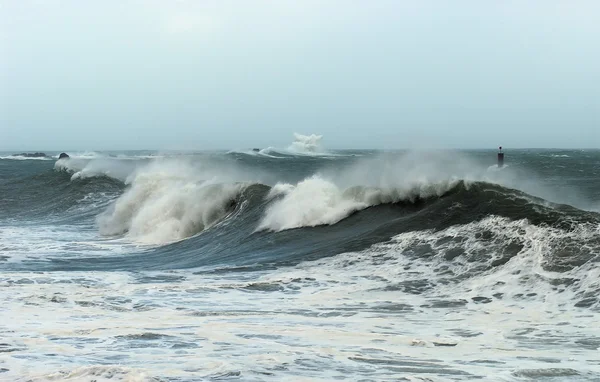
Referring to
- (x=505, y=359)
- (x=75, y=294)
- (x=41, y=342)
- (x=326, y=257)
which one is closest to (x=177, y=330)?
(x=41, y=342)

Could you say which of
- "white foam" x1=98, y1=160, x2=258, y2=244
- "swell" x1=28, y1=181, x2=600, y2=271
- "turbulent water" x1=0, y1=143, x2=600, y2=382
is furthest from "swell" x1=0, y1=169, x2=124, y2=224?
"swell" x1=28, y1=181, x2=600, y2=271

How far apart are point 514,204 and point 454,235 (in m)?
1.62

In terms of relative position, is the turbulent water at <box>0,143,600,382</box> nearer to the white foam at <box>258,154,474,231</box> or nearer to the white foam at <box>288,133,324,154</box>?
the white foam at <box>258,154,474,231</box>

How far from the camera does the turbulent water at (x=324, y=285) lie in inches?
251

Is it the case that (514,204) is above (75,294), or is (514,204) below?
above

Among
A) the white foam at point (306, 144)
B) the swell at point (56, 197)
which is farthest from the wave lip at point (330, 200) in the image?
the white foam at point (306, 144)

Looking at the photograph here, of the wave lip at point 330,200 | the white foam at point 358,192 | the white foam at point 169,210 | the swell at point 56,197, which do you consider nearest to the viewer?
the wave lip at point 330,200

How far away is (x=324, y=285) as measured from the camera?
10.4 m

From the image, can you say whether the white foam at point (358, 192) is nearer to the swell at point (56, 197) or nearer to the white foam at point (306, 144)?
the swell at point (56, 197)

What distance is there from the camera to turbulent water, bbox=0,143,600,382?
637 centimetres

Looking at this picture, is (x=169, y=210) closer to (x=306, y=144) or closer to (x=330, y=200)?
(x=330, y=200)

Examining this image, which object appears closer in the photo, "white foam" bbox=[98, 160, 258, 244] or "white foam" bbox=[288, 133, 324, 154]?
"white foam" bbox=[98, 160, 258, 244]

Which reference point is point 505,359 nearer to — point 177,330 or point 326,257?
point 177,330

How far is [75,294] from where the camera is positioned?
9.59 metres
